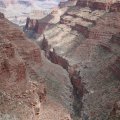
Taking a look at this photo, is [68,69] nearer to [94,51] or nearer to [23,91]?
[94,51]

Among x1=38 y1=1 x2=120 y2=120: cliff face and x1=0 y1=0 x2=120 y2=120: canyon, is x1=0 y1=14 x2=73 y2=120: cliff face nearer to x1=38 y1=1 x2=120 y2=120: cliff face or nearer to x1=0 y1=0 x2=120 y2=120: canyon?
x1=0 y1=0 x2=120 y2=120: canyon

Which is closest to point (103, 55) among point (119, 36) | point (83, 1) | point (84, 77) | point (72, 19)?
point (119, 36)

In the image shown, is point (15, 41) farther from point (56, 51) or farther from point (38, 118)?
point (56, 51)

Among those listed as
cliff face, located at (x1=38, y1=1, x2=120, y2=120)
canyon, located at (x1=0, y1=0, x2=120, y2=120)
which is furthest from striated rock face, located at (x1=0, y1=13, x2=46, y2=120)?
cliff face, located at (x1=38, y1=1, x2=120, y2=120)

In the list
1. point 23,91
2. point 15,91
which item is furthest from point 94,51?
point 15,91

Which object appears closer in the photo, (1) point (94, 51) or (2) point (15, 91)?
(2) point (15, 91)

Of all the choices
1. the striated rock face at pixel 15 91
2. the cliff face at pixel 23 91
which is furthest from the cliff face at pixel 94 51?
the striated rock face at pixel 15 91

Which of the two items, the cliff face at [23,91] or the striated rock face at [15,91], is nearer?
the striated rock face at [15,91]

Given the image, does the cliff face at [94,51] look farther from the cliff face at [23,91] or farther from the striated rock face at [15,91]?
the striated rock face at [15,91]

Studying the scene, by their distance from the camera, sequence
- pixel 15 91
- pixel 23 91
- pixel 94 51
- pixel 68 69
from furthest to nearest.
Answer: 1. pixel 94 51
2. pixel 68 69
3. pixel 23 91
4. pixel 15 91
